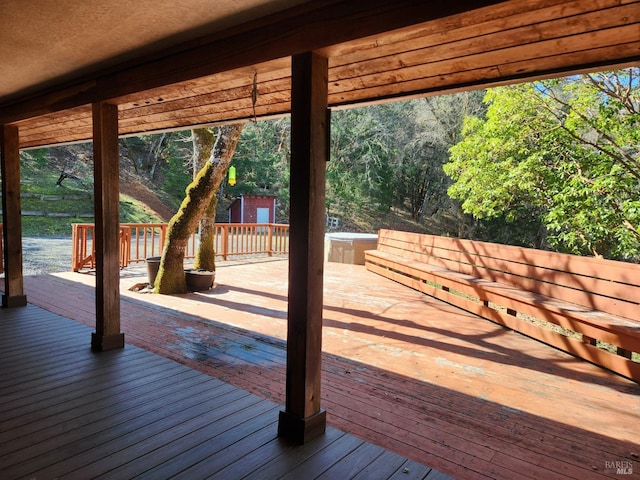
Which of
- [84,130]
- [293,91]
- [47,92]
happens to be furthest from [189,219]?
[293,91]

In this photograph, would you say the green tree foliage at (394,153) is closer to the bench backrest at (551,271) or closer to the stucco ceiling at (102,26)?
the bench backrest at (551,271)

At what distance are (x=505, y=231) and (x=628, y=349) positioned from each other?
13.8 meters

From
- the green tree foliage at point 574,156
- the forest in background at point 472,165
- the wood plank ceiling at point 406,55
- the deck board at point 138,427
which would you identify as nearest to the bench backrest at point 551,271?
the green tree foliage at point 574,156

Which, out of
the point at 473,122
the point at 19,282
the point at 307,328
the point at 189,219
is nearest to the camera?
the point at 307,328

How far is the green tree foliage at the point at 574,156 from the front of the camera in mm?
6090

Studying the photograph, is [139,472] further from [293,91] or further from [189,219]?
[189,219]

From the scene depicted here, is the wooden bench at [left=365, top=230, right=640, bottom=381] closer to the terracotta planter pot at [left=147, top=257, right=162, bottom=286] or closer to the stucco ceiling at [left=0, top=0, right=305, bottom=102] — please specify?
the stucco ceiling at [left=0, top=0, right=305, bottom=102]

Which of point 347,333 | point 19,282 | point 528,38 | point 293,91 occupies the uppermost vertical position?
point 528,38

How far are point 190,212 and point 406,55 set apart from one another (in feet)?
15.4

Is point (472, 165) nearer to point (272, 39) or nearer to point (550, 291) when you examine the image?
point (550, 291)

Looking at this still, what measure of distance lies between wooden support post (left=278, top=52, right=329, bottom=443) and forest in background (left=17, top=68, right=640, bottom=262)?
214 inches

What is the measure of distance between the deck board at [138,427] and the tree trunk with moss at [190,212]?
278 cm

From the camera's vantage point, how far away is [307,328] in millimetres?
2086

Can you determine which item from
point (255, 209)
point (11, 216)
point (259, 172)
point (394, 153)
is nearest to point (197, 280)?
point (11, 216)
